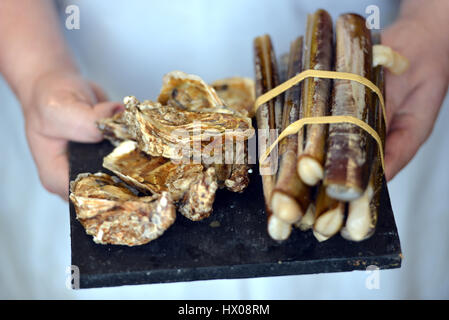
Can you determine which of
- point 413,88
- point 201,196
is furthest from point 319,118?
point 413,88

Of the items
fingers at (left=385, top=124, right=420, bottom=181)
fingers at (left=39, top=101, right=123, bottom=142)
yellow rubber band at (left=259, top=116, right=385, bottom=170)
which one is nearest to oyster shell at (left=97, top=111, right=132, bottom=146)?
fingers at (left=39, top=101, right=123, bottom=142)

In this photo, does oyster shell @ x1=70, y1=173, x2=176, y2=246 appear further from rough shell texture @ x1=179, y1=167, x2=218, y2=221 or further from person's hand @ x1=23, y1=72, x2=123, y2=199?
person's hand @ x1=23, y1=72, x2=123, y2=199

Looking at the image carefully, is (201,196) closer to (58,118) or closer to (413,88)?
(58,118)

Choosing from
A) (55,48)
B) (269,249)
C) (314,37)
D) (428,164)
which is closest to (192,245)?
(269,249)

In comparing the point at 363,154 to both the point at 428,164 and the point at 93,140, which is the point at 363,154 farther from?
the point at 428,164

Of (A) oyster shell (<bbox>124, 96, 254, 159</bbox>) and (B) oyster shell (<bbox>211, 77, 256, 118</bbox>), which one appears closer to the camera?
(A) oyster shell (<bbox>124, 96, 254, 159</bbox>)

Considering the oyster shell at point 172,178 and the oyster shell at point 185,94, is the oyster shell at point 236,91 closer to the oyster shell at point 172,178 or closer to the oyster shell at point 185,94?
the oyster shell at point 185,94
